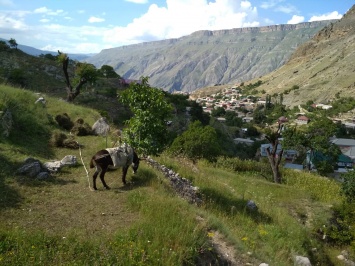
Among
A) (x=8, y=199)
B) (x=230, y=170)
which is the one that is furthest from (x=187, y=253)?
(x=230, y=170)

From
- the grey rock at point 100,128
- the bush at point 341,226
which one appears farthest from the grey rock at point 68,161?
the bush at point 341,226

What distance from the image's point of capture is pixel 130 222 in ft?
25.9

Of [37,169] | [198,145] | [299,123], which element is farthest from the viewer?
[299,123]

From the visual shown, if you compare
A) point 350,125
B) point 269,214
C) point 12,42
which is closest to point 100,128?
point 269,214

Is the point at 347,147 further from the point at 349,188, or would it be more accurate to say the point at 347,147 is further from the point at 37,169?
the point at 37,169

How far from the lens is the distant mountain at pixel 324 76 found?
137250 millimetres

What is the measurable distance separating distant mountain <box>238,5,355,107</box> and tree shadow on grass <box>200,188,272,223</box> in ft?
433

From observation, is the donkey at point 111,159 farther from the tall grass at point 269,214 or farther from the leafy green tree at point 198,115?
the leafy green tree at point 198,115

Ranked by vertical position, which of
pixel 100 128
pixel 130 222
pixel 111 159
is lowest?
pixel 130 222

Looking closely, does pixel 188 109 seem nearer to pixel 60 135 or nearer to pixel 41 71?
pixel 41 71

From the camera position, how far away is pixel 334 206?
17.4 meters

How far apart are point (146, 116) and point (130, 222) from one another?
13.7 feet

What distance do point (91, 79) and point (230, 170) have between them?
1825cm

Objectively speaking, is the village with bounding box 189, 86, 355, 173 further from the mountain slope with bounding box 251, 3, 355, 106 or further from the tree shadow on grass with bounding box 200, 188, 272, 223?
the tree shadow on grass with bounding box 200, 188, 272, 223
